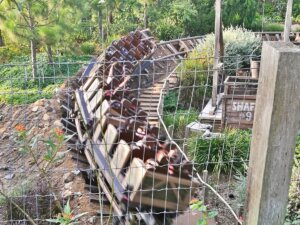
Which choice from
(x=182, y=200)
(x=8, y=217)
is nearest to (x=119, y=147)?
(x=182, y=200)

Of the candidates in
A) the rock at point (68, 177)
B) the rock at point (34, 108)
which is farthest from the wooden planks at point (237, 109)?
Answer: the rock at point (34, 108)

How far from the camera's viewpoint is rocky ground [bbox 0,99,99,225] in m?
3.62

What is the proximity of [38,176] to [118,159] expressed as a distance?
1913 mm

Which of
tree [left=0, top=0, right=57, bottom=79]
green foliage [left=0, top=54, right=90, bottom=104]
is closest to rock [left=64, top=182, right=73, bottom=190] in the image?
green foliage [left=0, top=54, right=90, bottom=104]

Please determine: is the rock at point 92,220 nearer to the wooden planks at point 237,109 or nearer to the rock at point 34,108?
the wooden planks at point 237,109

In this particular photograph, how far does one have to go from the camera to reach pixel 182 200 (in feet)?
10.7

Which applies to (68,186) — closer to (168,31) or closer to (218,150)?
(218,150)

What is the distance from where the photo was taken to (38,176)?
5211 millimetres

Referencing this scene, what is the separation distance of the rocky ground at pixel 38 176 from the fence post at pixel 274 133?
0.91 m

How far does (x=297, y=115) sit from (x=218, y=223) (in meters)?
2.75

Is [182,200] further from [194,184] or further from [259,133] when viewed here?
[259,133]

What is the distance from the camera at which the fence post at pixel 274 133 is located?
1.53m

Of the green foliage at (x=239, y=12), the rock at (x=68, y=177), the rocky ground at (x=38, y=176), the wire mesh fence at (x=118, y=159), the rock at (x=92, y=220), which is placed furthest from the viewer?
the green foliage at (x=239, y=12)

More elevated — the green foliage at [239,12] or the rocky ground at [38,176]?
the green foliage at [239,12]
